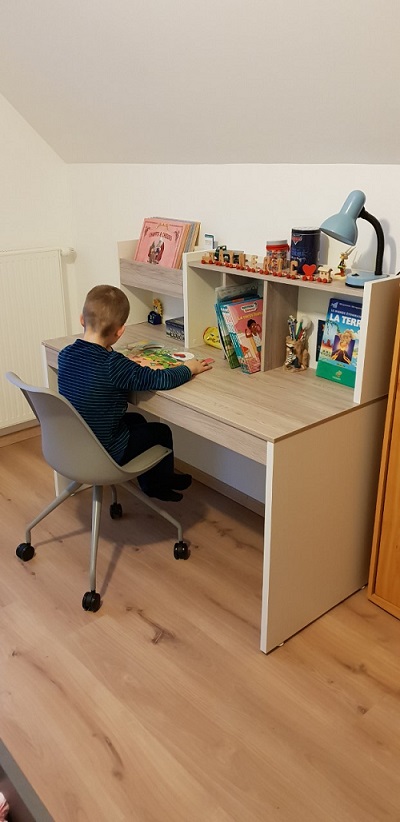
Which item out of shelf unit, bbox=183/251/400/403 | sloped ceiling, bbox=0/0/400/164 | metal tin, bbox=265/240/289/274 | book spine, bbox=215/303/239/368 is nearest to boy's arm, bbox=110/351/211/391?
book spine, bbox=215/303/239/368

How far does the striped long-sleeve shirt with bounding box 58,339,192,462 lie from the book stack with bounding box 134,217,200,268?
0.66m

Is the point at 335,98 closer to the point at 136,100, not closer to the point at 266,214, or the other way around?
the point at 266,214

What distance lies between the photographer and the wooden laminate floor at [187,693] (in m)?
1.56

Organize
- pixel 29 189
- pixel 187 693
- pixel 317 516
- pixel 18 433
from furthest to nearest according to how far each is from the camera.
A: pixel 18 433 → pixel 29 189 → pixel 317 516 → pixel 187 693

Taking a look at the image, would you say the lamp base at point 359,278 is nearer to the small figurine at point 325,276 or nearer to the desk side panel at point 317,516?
the small figurine at point 325,276

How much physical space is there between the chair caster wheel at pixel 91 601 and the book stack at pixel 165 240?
1.26 meters

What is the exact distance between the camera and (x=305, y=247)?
2096mm

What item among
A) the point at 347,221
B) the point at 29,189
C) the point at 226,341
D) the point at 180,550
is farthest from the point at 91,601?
the point at 29,189

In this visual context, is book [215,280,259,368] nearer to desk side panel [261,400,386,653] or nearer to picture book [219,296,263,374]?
picture book [219,296,263,374]

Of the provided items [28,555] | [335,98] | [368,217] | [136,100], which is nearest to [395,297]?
A: [368,217]

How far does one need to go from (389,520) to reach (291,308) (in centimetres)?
78

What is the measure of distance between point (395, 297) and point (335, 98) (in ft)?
1.87

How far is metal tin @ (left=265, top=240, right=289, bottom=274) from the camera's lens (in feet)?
7.09

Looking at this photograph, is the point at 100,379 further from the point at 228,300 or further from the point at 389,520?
the point at 389,520
